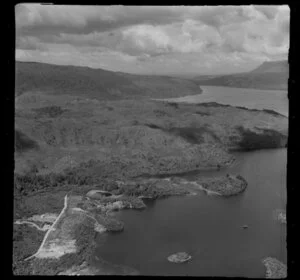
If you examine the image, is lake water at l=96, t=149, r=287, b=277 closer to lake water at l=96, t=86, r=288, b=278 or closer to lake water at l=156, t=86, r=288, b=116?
lake water at l=96, t=86, r=288, b=278

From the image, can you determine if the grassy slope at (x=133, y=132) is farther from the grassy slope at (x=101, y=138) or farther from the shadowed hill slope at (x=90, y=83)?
the shadowed hill slope at (x=90, y=83)

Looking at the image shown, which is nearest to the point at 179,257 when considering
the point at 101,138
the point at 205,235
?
the point at 205,235

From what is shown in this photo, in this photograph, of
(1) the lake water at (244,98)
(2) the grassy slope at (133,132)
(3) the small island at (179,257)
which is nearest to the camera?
(3) the small island at (179,257)

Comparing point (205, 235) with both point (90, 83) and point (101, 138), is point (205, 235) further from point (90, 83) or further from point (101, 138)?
point (90, 83)

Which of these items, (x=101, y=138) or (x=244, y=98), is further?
(x=244, y=98)

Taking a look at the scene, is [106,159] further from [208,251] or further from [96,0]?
[96,0]

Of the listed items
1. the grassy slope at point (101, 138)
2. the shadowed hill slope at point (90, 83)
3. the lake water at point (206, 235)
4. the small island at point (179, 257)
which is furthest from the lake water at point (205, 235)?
the shadowed hill slope at point (90, 83)
